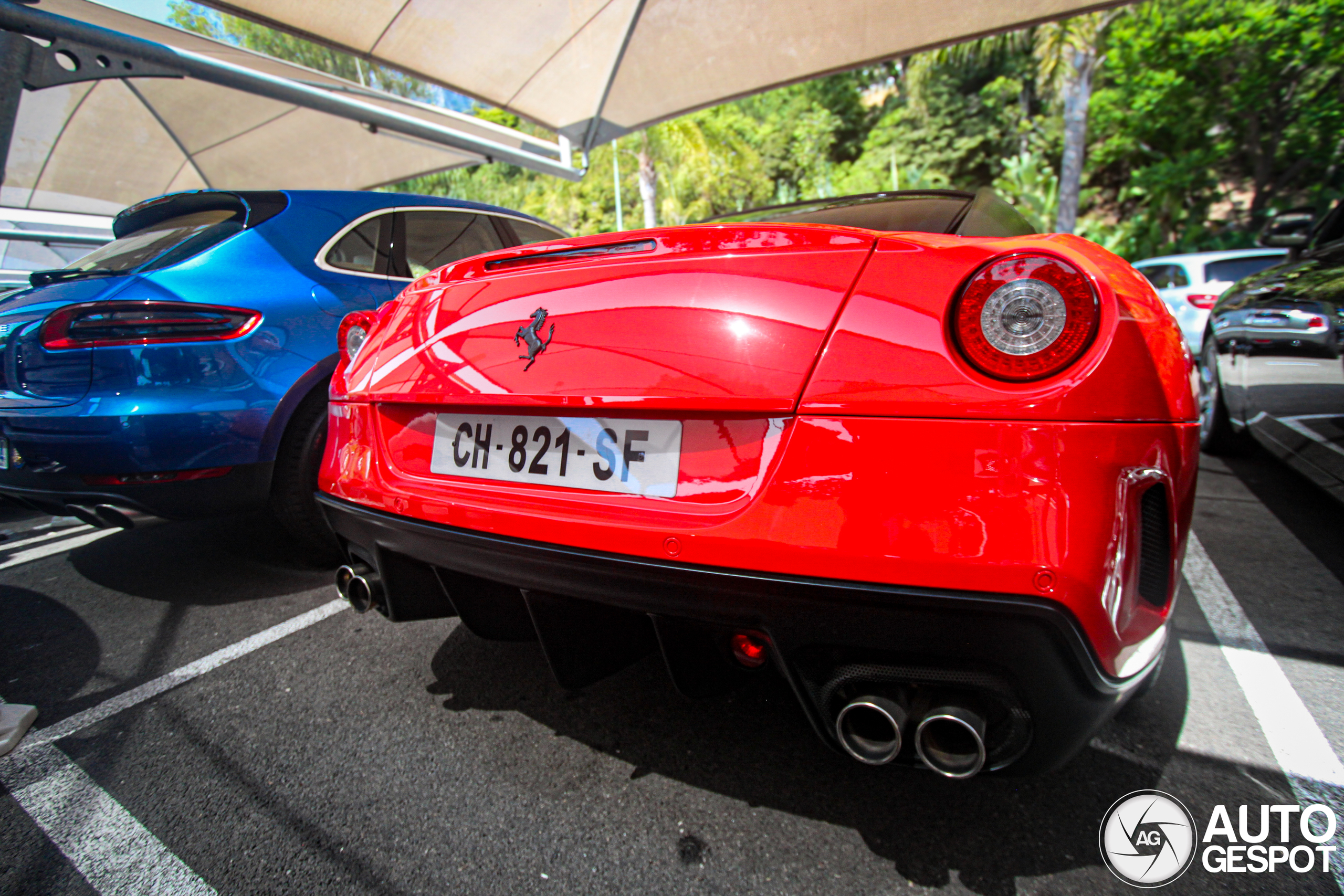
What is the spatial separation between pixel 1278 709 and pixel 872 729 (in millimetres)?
1418

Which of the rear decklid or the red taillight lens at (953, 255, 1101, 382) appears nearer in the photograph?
the red taillight lens at (953, 255, 1101, 382)

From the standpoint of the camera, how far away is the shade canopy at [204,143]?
7609 millimetres

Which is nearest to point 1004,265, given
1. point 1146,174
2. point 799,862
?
point 799,862

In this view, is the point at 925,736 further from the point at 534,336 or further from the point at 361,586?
the point at 361,586

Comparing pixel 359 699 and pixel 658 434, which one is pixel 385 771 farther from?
pixel 658 434

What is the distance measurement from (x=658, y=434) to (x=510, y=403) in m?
0.35

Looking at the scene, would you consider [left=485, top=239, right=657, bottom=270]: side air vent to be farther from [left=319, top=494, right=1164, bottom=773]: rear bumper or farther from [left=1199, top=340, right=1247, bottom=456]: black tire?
[left=1199, top=340, right=1247, bottom=456]: black tire

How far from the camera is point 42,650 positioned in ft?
7.23

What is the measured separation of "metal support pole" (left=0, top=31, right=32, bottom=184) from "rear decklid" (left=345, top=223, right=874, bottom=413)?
10.8ft

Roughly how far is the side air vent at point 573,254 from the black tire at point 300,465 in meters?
1.47

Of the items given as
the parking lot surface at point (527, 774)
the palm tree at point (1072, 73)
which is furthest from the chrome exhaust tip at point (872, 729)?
the palm tree at point (1072, 73)

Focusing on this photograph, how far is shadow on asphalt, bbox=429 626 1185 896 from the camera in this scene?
129 cm

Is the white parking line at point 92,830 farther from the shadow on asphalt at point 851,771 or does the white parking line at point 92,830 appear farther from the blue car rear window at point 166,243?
the blue car rear window at point 166,243

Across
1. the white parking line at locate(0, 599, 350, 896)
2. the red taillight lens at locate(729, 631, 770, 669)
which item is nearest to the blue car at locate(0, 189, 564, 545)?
the white parking line at locate(0, 599, 350, 896)
